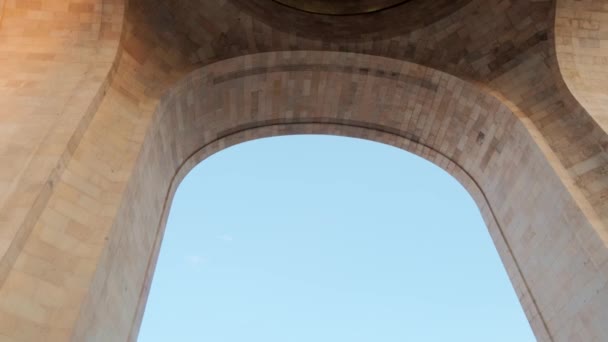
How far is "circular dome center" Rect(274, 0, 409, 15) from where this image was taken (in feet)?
30.5

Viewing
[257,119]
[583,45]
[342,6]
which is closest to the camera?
[583,45]

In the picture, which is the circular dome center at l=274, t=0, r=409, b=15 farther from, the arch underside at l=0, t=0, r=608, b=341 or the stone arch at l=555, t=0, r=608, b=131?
the stone arch at l=555, t=0, r=608, b=131

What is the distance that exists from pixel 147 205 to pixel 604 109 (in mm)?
7538

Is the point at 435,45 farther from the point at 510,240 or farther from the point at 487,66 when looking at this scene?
the point at 510,240

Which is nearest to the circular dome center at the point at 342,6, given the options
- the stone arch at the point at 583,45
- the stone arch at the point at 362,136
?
the stone arch at the point at 362,136

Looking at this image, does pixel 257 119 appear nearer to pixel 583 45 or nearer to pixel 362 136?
pixel 362 136

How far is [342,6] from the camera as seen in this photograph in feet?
31.0

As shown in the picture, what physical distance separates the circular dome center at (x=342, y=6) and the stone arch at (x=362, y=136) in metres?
0.89

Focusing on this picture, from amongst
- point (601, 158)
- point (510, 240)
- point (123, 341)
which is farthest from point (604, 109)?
point (123, 341)

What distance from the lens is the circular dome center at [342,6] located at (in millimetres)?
9281

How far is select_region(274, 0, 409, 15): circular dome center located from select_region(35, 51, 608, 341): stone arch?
0.89 metres

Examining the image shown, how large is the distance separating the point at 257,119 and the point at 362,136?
2353 mm

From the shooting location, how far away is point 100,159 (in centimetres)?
666

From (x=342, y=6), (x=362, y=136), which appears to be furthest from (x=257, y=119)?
(x=342, y=6)
